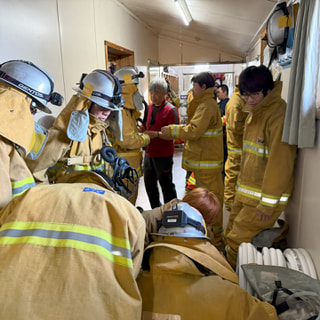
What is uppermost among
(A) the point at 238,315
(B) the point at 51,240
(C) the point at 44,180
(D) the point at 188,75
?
(D) the point at 188,75

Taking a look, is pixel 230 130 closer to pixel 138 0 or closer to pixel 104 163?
pixel 104 163

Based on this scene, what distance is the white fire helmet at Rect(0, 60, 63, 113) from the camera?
4.13 feet

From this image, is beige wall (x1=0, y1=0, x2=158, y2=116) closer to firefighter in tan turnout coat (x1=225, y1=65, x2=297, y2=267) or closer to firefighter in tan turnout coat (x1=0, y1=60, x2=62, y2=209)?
firefighter in tan turnout coat (x1=0, y1=60, x2=62, y2=209)

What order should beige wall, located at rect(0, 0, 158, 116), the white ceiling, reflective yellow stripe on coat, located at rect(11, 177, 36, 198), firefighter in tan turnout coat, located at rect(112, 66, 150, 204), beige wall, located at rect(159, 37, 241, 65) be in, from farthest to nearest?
beige wall, located at rect(159, 37, 241, 65) → the white ceiling → firefighter in tan turnout coat, located at rect(112, 66, 150, 204) → beige wall, located at rect(0, 0, 158, 116) → reflective yellow stripe on coat, located at rect(11, 177, 36, 198)

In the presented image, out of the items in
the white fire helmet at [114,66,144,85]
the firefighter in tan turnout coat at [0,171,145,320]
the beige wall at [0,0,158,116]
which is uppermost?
the beige wall at [0,0,158,116]

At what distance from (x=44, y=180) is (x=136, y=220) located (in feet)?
3.50

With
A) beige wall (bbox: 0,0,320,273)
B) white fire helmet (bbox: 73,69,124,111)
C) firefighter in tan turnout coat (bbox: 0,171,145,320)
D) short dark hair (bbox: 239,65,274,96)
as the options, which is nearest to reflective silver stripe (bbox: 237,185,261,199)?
beige wall (bbox: 0,0,320,273)

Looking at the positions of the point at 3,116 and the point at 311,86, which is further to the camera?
the point at 311,86

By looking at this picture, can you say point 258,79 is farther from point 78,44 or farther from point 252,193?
point 78,44

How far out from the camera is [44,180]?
→ 167 centimetres

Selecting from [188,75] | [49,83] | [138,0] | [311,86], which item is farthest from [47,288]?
[188,75]

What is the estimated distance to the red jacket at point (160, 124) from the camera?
2.94 metres

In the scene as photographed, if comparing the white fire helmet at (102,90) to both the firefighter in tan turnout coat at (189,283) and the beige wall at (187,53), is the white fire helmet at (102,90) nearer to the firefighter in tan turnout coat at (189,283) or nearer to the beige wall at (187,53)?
the firefighter in tan turnout coat at (189,283)

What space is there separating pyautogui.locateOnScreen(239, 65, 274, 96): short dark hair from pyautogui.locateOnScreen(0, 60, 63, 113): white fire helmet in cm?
133
